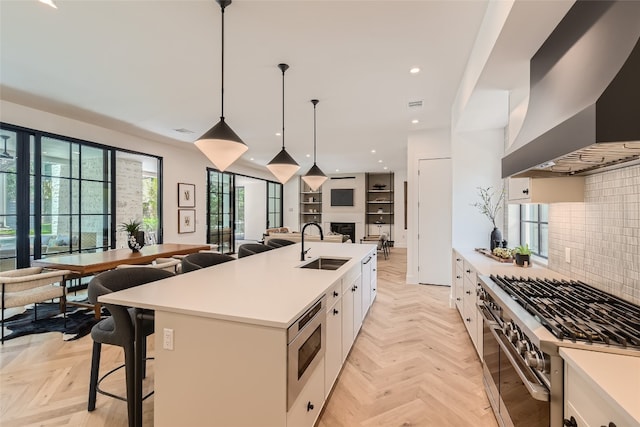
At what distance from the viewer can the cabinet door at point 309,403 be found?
1.48 m

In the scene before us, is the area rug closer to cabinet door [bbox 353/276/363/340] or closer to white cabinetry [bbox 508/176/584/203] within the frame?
cabinet door [bbox 353/276/363/340]

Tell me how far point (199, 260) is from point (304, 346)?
1.77m

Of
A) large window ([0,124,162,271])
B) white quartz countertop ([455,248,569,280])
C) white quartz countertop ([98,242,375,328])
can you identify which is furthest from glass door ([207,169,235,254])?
white quartz countertop ([455,248,569,280])

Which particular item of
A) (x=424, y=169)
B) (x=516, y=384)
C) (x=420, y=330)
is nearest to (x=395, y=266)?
(x=424, y=169)

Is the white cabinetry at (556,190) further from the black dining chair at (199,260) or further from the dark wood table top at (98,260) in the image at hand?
the dark wood table top at (98,260)

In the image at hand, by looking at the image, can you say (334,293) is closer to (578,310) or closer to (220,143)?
(578,310)

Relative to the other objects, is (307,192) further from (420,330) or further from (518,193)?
(518,193)

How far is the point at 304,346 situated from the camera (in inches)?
63.2

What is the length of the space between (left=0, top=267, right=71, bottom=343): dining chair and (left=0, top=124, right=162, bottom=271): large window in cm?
106

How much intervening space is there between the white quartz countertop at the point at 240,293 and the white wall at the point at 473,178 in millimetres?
2474

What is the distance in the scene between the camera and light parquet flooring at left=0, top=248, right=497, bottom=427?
1.99 meters

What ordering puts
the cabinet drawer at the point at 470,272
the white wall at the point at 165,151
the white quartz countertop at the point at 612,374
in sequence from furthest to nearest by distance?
the white wall at the point at 165,151 → the cabinet drawer at the point at 470,272 → the white quartz countertop at the point at 612,374

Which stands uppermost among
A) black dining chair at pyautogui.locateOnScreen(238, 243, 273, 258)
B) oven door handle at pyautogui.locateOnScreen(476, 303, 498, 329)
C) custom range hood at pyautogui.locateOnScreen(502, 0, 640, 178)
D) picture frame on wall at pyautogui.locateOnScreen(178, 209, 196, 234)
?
custom range hood at pyautogui.locateOnScreen(502, 0, 640, 178)

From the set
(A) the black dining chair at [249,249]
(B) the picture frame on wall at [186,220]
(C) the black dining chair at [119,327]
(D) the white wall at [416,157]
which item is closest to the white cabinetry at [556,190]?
(C) the black dining chair at [119,327]
